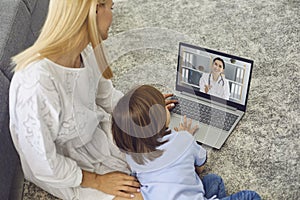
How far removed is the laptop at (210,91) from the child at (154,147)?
0.72 ft

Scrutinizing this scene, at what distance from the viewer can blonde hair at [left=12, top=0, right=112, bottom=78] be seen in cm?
102

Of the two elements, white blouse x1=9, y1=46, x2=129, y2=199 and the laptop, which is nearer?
white blouse x1=9, y1=46, x2=129, y2=199

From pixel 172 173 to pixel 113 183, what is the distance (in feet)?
0.67

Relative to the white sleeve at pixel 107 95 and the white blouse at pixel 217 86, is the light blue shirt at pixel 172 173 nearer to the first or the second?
the white sleeve at pixel 107 95

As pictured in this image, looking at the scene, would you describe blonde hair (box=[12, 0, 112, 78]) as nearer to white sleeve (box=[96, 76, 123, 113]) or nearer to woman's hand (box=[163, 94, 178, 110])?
A: white sleeve (box=[96, 76, 123, 113])

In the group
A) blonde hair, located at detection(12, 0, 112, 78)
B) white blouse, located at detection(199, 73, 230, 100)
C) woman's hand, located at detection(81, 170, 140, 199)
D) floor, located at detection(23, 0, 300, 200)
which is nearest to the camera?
blonde hair, located at detection(12, 0, 112, 78)

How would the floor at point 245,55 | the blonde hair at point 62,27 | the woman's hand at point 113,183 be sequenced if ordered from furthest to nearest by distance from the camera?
the floor at point 245,55 → the woman's hand at point 113,183 → the blonde hair at point 62,27

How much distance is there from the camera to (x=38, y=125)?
1043 millimetres

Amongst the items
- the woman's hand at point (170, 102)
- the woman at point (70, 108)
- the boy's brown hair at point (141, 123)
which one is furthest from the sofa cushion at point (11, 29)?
the woman's hand at point (170, 102)

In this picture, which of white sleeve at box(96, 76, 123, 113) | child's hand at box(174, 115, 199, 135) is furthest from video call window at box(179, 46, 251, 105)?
white sleeve at box(96, 76, 123, 113)

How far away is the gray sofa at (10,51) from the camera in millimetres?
1204

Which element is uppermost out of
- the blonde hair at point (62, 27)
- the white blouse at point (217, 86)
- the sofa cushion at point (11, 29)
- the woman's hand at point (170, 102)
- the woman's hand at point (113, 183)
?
the blonde hair at point (62, 27)

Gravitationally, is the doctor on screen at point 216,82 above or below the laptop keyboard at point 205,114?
above

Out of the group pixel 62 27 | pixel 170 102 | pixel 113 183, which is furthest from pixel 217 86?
pixel 62 27
